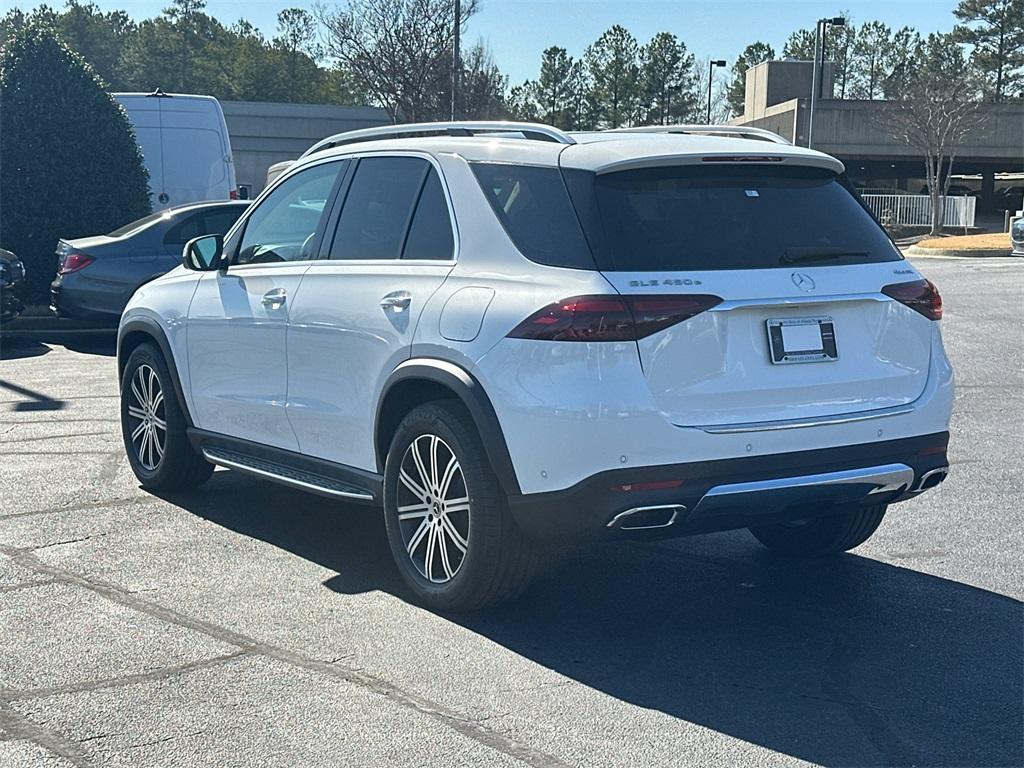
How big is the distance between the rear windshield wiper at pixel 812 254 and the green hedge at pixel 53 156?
13.7 metres

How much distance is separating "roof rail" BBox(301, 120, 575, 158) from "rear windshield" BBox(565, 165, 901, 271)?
1.43 ft

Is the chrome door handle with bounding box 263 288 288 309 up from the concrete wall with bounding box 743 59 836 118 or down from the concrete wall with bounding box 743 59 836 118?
down

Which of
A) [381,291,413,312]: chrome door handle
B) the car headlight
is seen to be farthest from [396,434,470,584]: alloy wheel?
the car headlight

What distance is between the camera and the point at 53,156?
667 inches

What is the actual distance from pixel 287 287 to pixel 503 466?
184cm

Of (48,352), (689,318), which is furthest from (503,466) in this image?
(48,352)

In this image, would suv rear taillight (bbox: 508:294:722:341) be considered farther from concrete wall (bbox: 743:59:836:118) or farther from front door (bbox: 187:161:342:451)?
concrete wall (bbox: 743:59:836:118)

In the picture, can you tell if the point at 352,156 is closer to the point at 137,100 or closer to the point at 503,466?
the point at 503,466

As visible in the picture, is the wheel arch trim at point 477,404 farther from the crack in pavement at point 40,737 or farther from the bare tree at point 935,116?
the bare tree at point 935,116

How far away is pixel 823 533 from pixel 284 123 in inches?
2262

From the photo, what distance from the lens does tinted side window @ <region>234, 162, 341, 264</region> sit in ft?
20.7

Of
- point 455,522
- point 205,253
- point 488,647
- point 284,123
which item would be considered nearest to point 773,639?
point 488,647

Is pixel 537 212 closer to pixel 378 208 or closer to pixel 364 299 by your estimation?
pixel 364 299

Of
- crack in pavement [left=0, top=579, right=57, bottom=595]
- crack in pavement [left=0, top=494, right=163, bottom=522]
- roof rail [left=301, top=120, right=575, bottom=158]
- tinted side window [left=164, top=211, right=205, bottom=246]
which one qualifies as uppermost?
roof rail [left=301, top=120, right=575, bottom=158]
